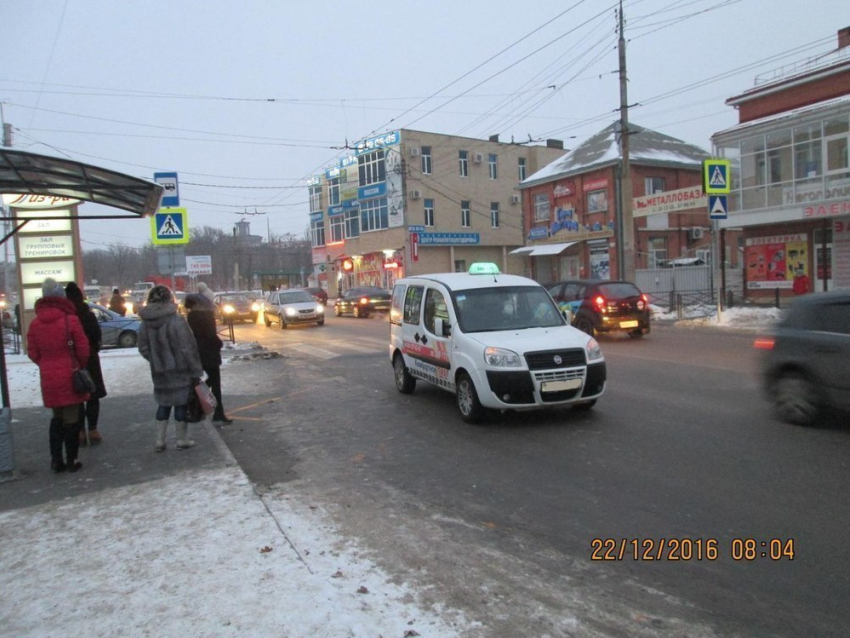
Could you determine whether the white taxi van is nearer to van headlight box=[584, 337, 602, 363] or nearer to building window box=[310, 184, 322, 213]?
van headlight box=[584, 337, 602, 363]

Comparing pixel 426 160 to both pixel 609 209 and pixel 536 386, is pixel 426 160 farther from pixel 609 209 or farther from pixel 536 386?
pixel 536 386

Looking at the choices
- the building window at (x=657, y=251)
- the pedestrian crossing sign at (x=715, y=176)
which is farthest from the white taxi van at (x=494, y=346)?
the building window at (x=657, y=251)

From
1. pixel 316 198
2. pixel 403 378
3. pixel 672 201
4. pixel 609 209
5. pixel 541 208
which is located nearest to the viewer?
pixel 403 378

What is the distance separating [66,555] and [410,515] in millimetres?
2389

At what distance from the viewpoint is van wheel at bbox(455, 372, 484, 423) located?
785cm

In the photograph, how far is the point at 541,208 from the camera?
40.6 m

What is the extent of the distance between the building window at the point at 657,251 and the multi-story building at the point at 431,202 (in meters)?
16.8

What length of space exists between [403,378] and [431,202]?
41.9 meters

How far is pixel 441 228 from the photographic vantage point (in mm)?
51500


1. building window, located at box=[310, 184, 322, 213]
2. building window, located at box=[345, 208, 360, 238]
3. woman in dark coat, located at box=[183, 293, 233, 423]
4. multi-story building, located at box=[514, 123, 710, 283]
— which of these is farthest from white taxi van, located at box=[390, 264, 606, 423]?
building window, located at box=[310, 184, 322, 213]

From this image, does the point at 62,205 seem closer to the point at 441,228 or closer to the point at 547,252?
the point at 547,252

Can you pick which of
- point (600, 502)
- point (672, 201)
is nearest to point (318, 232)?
point (672, 201)

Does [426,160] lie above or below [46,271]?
above

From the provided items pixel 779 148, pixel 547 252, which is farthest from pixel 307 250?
pixel 779 148
